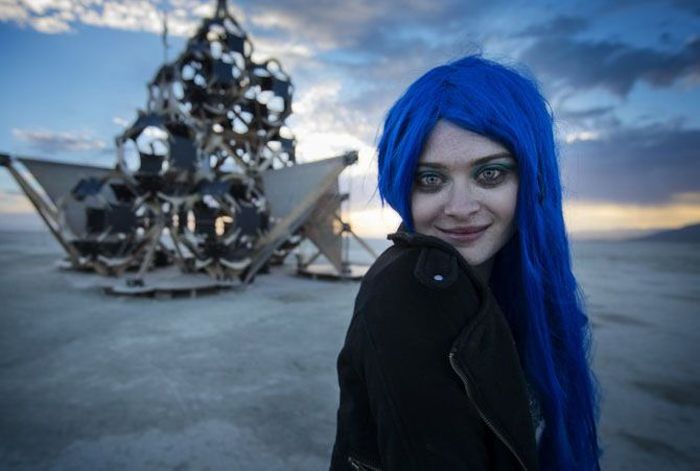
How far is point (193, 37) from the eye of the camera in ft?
58.3

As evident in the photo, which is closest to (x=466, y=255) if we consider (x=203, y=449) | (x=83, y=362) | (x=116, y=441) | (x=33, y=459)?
(x=203, y=449)

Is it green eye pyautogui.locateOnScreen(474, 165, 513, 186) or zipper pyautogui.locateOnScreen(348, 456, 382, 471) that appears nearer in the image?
zipper pyautogui.locateOnScreen(348, 456, 382, 471)

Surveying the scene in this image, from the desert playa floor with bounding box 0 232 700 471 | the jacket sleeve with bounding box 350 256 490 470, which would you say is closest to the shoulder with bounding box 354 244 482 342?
the jacket sleeve with bounding box 350 256 490 470

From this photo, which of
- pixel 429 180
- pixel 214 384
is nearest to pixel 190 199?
pixel 214 384

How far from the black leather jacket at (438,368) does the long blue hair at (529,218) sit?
1.44 feet

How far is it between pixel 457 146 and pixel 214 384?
4774 millimetres

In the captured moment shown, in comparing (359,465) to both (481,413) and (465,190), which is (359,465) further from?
(465,190)

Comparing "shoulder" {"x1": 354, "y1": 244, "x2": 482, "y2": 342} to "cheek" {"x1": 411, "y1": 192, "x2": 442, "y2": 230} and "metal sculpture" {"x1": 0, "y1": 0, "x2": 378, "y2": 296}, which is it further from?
"metal sculpture" {"x1": 0, "y1": 0, "x2": 378, "y2": 296}

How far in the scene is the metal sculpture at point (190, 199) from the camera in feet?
40.4

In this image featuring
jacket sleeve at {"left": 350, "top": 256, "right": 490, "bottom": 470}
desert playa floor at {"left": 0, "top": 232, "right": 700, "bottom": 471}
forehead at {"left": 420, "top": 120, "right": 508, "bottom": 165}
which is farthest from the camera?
desert playa floor at {"left": 0, "top": 232, "right": 700, "bottom": 471}

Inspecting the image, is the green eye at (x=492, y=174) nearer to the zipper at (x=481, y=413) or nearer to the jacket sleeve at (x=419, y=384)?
the jacket sleeve at (x=419, y=384)

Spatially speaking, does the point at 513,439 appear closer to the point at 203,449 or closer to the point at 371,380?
the point at 371,380

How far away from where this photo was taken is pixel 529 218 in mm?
1377

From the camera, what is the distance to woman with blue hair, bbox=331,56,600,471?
34.7 inches
